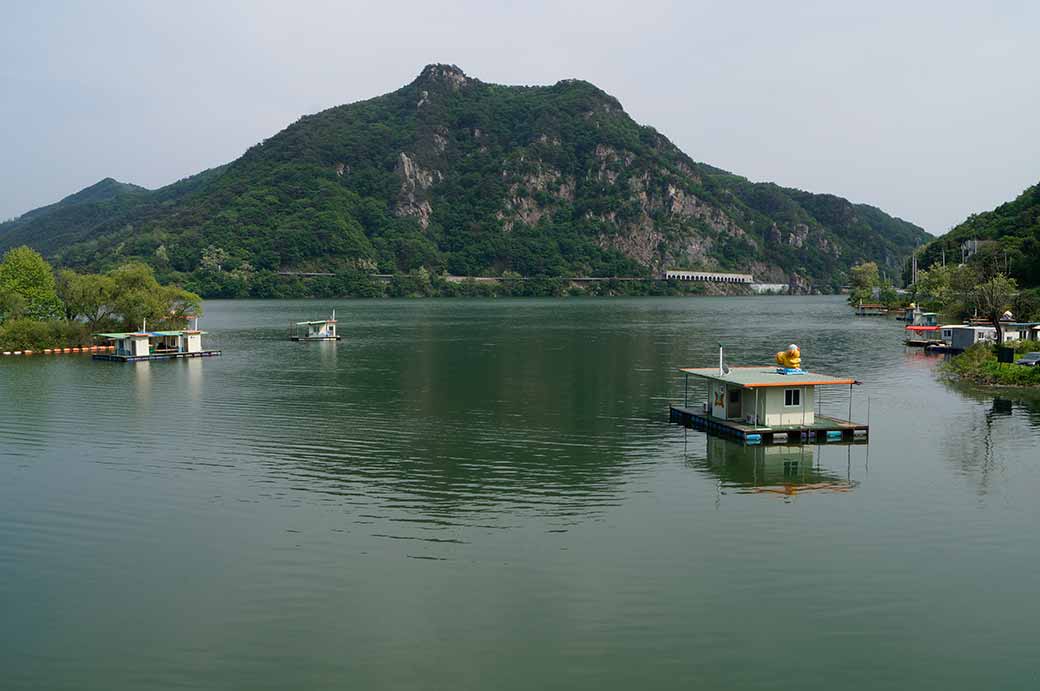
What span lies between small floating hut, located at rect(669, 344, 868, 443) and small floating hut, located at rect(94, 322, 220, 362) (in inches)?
2471

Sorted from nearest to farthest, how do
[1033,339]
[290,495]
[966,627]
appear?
[966,627] < [290,495] < [1033,339]

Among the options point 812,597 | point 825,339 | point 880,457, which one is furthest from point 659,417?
point 825,339

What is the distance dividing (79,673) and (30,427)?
3383 centimetres

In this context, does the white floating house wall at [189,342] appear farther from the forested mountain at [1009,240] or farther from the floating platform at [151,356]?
the forested mountain at [1009,240]

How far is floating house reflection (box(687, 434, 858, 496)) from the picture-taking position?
113 feet


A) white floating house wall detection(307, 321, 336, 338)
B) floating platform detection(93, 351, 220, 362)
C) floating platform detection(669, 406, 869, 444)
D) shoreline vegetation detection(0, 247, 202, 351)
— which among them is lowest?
floating platform detection(669, 406, 869, 444)

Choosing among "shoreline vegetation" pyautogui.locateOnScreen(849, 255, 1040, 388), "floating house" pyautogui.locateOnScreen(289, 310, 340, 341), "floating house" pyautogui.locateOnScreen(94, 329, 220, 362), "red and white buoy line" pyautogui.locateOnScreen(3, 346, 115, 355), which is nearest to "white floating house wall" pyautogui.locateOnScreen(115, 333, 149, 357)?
"floating house" pyautogui.locateOnScreen(94, 329, 220, 362)

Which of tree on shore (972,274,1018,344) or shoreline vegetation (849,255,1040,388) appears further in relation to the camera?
tree on shore (972,274,1018,344)

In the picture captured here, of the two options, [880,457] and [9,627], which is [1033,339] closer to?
[880,457]

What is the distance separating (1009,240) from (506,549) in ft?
471

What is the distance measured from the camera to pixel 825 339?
369 ft

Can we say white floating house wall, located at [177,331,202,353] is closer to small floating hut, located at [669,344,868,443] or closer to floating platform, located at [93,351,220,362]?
floating platform, located at [93,351,220,362]

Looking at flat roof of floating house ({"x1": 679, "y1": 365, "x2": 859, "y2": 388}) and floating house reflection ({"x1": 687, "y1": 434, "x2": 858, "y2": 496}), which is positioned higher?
flat roof of floating house ({"x1": 679, "y1": 365, "x2": 859, "y2": 388})

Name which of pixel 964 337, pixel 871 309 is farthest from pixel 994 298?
pixel 871 309
